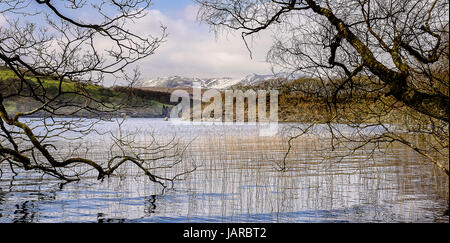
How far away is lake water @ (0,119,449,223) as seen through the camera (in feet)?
23.9

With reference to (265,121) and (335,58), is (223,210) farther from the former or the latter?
(265,121)

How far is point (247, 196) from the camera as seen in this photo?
347 inches

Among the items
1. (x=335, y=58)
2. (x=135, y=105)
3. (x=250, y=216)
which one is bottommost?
(x=250, y=216)

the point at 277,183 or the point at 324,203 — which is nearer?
the point at 324,203

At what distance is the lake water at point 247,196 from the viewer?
7289 millimetres

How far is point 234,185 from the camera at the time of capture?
9961 mm

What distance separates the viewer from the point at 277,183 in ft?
33.1

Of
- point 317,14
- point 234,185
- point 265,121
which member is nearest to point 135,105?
point 317,14

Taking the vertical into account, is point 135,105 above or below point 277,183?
above
